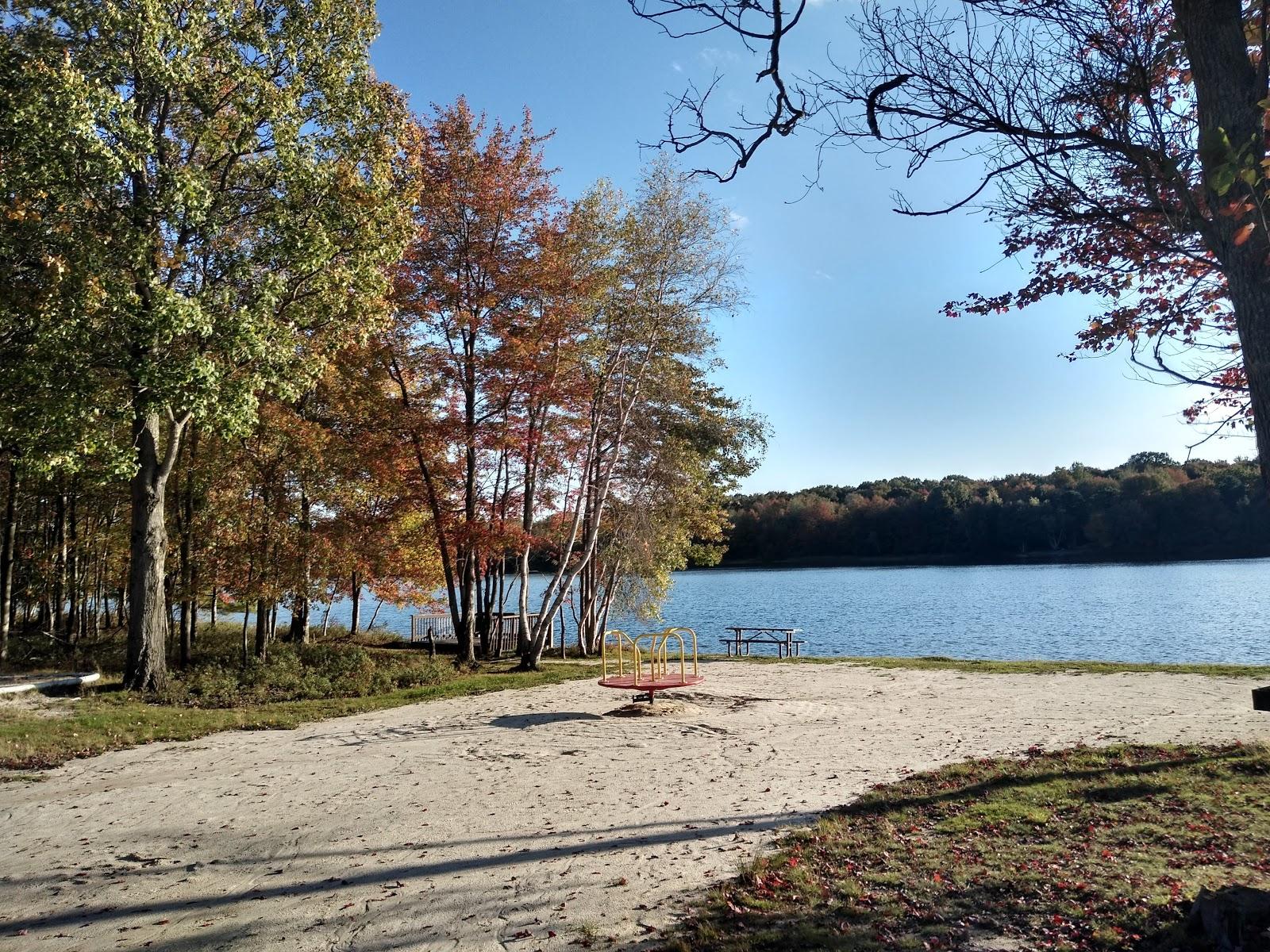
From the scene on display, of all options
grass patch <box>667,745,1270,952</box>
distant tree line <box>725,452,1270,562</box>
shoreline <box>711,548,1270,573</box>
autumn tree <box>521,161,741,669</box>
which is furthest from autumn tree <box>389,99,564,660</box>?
distant tree line <box>725,452,1270,562</box>

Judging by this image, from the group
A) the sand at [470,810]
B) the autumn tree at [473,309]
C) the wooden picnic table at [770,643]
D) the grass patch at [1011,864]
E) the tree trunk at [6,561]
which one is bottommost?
the wooden picnic table at [770,643]

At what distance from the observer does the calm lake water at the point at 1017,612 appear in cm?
2347

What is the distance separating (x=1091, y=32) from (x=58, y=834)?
8.89m

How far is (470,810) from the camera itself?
6652mm

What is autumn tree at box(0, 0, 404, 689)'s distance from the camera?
10.8 m

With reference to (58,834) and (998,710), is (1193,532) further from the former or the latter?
(58,834)

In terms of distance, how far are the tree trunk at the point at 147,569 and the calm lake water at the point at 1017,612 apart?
942cm

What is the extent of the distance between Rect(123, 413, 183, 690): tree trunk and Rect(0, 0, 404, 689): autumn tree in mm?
28

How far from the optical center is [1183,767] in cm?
715

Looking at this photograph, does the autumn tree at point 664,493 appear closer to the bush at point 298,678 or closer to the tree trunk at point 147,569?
the bush at point 298,678

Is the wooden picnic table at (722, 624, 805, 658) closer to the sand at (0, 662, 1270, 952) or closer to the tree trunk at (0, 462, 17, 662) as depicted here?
the sand at (0, 662, 1270, 952)

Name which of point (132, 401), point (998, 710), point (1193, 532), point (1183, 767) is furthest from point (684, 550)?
point (1193, 532)

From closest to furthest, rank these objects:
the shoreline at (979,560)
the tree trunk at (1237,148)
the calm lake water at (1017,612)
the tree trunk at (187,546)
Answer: the tree trunk at (1237,148), the tree trunk at (187,546), the calm lake water at (1017,612), the shoreline at (979,560)

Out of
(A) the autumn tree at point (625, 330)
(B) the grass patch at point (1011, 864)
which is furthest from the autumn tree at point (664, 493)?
(B) the grass patch at point (1011, 864)
